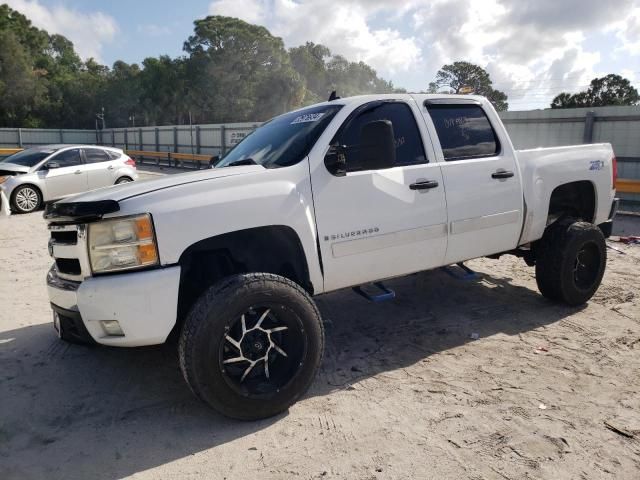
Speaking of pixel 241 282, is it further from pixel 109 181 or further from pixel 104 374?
pixel 109 181

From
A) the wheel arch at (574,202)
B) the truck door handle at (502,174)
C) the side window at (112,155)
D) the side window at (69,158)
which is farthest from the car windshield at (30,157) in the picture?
the wheel arch at (574,202)

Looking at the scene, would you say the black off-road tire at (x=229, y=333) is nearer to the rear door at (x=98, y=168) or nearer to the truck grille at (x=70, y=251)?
the truck grille at (x=70, y=251)

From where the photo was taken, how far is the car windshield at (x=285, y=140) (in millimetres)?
3506

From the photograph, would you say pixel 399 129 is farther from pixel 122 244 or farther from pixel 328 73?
pixel 328 73

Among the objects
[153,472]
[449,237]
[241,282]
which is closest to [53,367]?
[153,472]

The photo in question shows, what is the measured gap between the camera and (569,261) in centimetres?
468

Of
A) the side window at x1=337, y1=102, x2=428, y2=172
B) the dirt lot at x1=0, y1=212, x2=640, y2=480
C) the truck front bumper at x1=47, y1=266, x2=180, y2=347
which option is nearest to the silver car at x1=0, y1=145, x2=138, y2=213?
the dirt lot at x1=0, y1=212, x2=640, y2=480

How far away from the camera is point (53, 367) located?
3.81 m

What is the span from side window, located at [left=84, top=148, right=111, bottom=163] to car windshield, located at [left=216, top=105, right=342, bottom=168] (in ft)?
31.4

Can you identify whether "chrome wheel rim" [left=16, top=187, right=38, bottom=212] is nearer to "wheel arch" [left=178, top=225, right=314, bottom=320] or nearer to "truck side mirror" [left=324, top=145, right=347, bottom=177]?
"wheel arch" [left=178, top=225, right=314, bottom=320]

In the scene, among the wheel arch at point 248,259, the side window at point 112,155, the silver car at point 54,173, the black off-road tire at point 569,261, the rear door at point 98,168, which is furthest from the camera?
the side window at point 112,155

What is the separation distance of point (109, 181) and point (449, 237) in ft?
35.6

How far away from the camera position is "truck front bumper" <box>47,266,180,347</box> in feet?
9.04

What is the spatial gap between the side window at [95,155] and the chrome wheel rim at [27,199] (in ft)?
5.15
